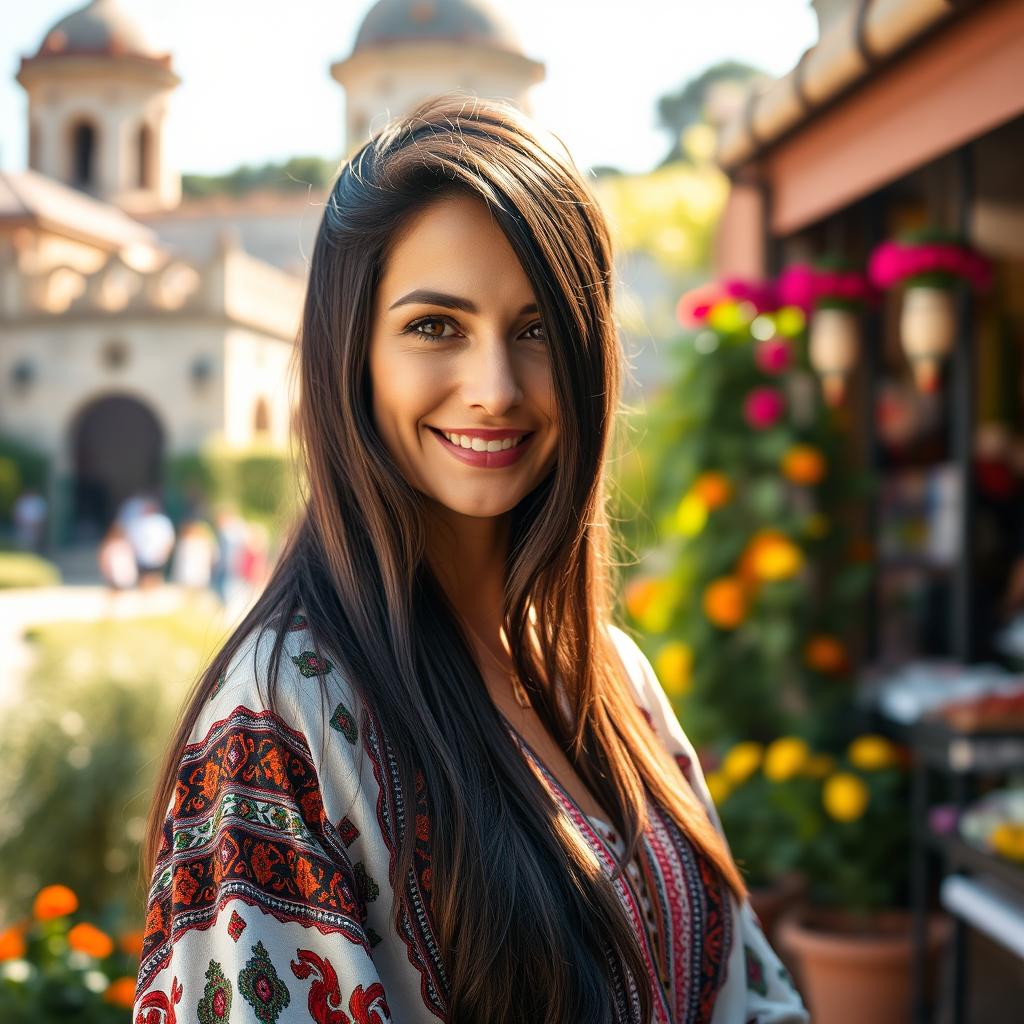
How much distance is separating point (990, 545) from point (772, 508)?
3.52 feet

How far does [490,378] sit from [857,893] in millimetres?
3037

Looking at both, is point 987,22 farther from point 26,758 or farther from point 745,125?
point 26,758


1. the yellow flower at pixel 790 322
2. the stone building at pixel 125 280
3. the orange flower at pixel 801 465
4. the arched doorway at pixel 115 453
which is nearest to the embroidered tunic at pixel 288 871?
the orange flower at pixel 801 465

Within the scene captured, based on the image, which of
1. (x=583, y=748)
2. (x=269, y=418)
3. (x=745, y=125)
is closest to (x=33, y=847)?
(x=583, y=748)

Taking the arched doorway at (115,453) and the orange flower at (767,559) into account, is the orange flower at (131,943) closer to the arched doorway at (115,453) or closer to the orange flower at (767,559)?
the orange flower at (767,559)

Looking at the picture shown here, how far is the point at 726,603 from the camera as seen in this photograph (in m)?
3.92

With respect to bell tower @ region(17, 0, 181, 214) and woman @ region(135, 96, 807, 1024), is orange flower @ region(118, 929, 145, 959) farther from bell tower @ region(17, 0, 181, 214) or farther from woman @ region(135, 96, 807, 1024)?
bell tower @ region(17, 0, 181, 214)

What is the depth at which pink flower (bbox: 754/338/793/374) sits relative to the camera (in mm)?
3918

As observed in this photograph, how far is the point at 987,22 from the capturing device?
108 inches

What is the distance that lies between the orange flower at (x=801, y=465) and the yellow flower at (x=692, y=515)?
29 centimetres

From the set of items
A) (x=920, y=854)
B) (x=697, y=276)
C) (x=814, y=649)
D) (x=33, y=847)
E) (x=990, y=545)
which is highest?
(x=697, y=276)

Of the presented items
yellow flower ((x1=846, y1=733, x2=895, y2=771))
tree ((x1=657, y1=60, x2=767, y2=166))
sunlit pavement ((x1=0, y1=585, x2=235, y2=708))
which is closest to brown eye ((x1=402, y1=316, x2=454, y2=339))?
yellow flower ((x1=846, y1=733, x2=895, y2=771))

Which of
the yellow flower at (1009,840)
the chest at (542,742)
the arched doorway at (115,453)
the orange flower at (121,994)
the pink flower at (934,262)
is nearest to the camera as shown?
the chest at (542,742)

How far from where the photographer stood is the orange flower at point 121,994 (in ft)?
→ 9.13
